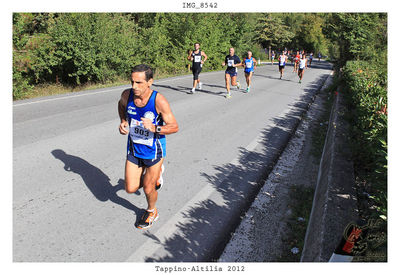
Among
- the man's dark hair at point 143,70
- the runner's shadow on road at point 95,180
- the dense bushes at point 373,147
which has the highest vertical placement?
the man's dark hair at point 143,70

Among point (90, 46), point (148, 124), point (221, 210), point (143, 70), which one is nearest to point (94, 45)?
point (90, 46)

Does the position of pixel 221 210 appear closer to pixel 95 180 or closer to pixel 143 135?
pixel 143 135

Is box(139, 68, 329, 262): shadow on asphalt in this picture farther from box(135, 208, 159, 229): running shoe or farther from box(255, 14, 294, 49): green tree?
box(255, 14, 294, 49): green tree

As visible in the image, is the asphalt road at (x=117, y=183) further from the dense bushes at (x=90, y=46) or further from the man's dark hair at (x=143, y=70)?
the dense bushes at (x=90, y=46)

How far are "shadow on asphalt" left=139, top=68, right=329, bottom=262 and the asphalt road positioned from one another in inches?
0.5

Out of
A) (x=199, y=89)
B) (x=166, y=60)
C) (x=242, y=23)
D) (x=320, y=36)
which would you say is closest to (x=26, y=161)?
(x=199, y=89)

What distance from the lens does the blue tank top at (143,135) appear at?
3297 millimetres

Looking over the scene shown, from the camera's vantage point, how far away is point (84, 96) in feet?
34.1

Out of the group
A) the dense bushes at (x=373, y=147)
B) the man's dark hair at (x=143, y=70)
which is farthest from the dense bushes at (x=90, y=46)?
the dense bushes at (x=373, y=147)

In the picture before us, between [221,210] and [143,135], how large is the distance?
60.8 inches

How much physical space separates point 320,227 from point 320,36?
6924cm

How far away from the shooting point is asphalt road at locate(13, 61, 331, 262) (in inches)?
125

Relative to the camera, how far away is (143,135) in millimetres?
3375

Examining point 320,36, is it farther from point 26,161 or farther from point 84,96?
point 26,161
